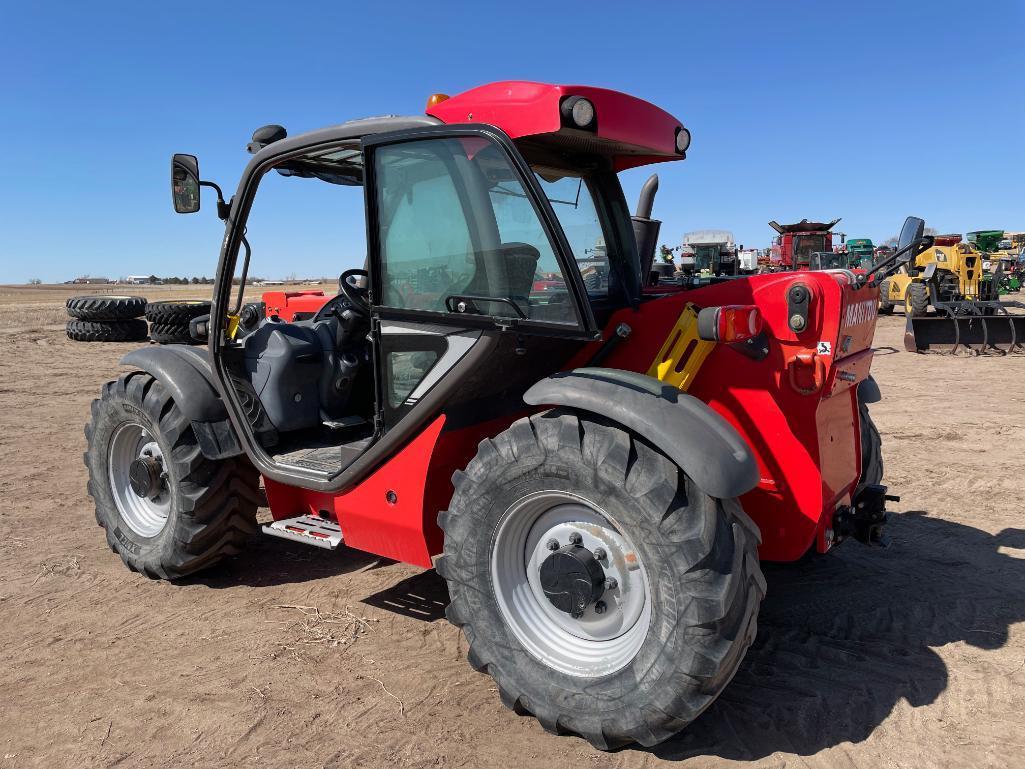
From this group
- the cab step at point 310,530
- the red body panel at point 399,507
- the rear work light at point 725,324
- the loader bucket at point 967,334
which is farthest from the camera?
the loader bucket at point 967,334

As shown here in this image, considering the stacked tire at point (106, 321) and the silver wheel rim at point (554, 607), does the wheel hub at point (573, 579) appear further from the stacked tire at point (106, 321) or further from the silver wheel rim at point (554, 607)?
the stacked tire at point (106, 321)

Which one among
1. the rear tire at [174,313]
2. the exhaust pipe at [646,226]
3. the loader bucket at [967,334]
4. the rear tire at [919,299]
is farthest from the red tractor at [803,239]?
the exhaust pipe at [646,226]

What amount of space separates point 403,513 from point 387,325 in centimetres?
85

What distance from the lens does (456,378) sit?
3.16 m

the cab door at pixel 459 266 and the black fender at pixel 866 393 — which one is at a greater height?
the cab door at pixel 459 266

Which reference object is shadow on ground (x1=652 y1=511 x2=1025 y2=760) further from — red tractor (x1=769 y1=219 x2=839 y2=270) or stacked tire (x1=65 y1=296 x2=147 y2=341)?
red tractor (x1=769 y1=219 x2=839 y2=270)

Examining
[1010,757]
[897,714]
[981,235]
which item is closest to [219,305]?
[897,714]

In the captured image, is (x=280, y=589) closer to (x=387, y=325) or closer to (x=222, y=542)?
(x=222, y=542)

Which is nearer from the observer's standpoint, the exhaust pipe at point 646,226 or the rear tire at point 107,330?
the exhaust pipe at point 646,226

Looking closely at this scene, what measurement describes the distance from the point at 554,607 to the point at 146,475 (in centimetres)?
276

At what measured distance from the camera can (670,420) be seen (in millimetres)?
2645

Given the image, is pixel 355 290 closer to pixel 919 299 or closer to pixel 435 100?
pixel 435 100

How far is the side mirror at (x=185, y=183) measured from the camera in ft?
12.9

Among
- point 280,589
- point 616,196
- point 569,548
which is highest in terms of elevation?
point 616,196
